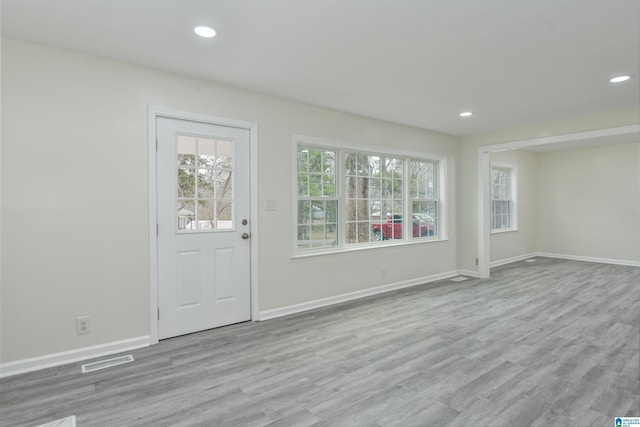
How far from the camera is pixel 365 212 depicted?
4969mm

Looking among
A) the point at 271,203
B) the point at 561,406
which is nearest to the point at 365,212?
the point at 271,203

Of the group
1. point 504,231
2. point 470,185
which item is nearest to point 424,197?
point 470,185

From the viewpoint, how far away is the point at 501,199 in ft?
24.9

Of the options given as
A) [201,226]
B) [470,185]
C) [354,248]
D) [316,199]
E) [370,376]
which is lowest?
[370,376]

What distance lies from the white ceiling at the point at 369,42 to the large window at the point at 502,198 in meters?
3.61

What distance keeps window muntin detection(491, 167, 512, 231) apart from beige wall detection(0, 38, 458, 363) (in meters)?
6.03

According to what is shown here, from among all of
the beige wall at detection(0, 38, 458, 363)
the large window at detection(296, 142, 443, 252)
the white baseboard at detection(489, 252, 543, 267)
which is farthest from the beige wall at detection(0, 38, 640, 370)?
the white baseboard at detection(489, 252, 543, 267)

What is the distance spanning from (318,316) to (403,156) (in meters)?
2.91

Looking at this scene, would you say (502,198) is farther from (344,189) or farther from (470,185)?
(344,189)

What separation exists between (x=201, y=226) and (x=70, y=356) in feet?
4.85

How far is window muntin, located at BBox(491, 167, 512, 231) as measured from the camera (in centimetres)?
743

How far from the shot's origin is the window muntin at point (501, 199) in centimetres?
743

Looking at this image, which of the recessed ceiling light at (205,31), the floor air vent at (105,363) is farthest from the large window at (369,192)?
the floor air vent at (105,363)

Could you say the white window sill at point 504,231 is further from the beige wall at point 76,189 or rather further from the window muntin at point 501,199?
the beige wall at point 76,189
